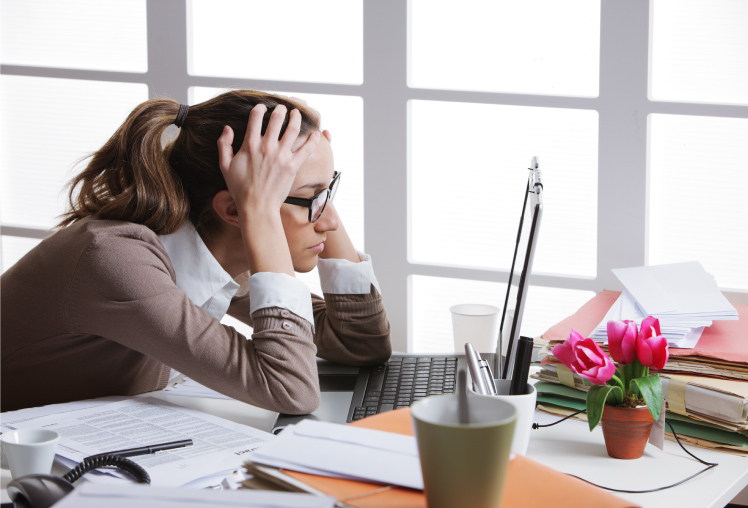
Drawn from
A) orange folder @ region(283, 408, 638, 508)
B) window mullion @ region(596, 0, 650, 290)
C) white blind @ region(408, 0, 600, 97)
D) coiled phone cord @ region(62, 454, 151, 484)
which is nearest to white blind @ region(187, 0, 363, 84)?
white blind @ region(408, 0, 600, 97)

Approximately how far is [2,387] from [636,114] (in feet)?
4.48

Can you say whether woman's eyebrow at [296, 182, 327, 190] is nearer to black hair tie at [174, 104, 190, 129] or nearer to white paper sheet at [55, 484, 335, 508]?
black hair tie at [174, 104, 190, 129]

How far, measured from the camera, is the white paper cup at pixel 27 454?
2.94 ft

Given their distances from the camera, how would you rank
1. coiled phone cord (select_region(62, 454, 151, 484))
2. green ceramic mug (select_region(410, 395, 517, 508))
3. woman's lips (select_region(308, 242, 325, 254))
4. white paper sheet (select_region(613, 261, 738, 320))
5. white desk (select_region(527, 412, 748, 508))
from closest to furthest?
green ceramic mug (select_region(410, 395, 517, 508)), coiled phone cord (select_region(62, 454, 151, 484)), white desk (select_region(527, 412, 748, 508)), white paper sheet (select_region(613, 261, 738, 320)), woman's lips (select_region(308, 242, 325, 254))

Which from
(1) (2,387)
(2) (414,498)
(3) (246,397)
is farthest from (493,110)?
(2) (414,498)

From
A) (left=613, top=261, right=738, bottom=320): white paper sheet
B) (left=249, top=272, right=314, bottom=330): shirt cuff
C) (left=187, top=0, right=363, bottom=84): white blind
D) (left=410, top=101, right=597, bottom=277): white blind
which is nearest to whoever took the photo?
(left=249, top=272, right=314, bottom=330): shirt cuff

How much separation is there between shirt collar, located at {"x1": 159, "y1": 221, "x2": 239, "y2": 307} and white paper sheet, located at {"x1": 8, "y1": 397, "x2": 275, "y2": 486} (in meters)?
0.23

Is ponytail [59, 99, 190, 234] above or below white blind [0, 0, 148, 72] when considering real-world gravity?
below

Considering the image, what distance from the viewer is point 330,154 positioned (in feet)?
4.66

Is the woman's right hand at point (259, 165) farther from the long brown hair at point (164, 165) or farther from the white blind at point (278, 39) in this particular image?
the white blind at point (278, 39)

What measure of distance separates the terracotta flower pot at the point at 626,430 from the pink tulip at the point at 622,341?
0.23 feet

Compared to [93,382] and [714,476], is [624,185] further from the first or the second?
[93,382]

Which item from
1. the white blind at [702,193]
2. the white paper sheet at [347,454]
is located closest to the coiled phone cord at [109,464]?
the white paper sheet at [347,454]

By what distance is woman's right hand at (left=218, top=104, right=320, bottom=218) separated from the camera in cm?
129
